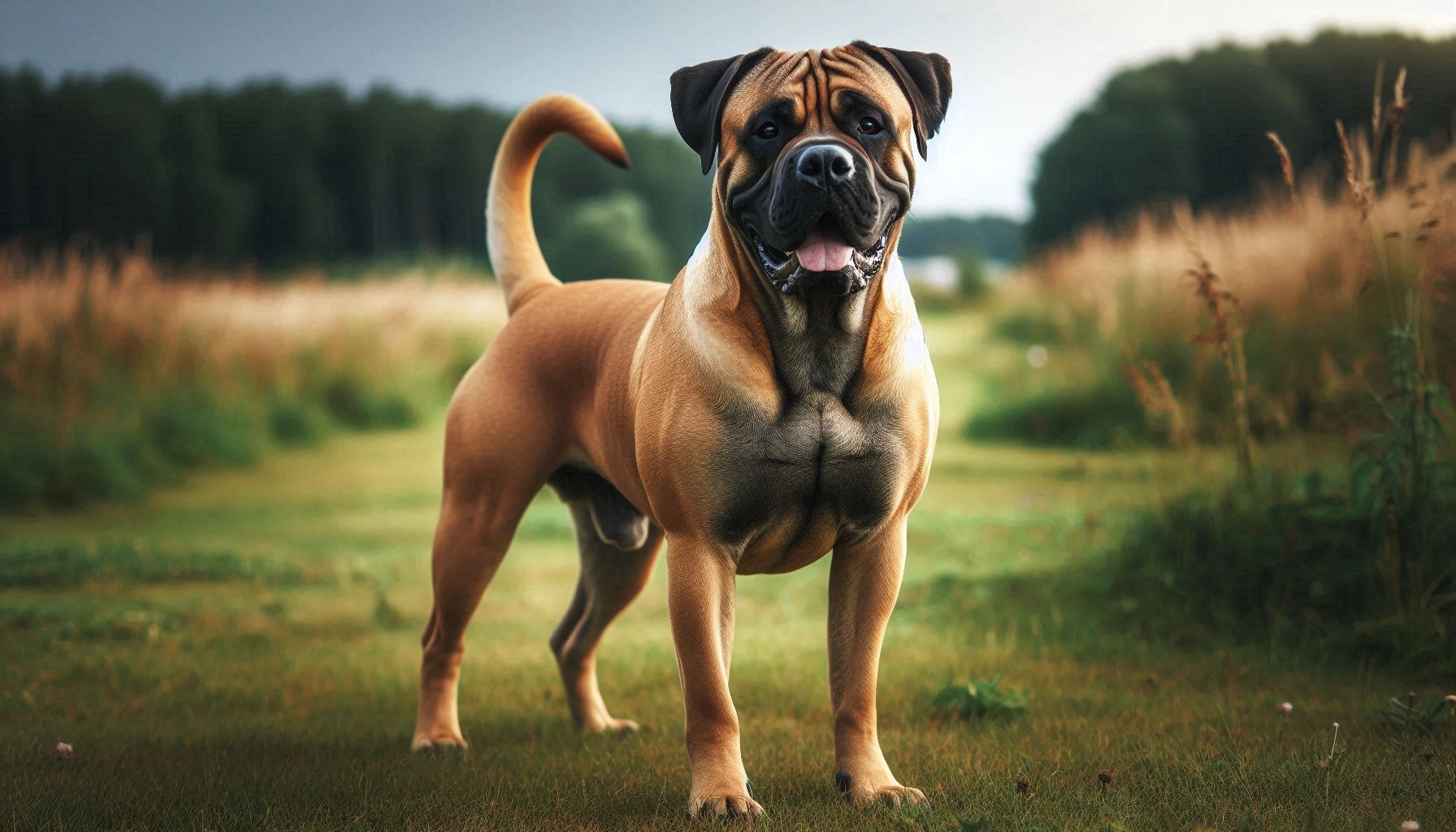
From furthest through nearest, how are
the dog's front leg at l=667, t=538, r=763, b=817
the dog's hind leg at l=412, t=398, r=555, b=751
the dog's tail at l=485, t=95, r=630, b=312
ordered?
the dog's tail at l=485, t=95, r=630, b=312 < the dog's hind leg at l=412, t=398, r=555, b=751 < the dog's front leg at l=667, t=538, r=763, b=817

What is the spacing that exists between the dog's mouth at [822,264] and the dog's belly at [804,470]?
0.29 metres

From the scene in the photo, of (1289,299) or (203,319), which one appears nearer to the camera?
(1289,299)

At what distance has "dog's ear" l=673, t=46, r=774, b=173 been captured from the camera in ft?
9.91

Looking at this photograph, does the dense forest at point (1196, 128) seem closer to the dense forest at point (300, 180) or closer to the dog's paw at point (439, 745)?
the dense forest at point (300, 180)

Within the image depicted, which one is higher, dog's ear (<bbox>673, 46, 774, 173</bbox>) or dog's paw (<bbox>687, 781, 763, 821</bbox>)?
dog's ear (<bbox>673, 46, 774, 173</bbox>)

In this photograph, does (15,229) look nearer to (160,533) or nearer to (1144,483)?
(160,533)

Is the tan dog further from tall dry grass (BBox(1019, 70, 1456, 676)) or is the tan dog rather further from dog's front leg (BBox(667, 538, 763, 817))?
tall dry grass (BBox(1019, 70, 1456, 676))

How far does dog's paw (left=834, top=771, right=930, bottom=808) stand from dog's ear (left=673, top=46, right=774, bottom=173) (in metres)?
1.64

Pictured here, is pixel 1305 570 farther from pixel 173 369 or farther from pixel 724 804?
pixel 173 369

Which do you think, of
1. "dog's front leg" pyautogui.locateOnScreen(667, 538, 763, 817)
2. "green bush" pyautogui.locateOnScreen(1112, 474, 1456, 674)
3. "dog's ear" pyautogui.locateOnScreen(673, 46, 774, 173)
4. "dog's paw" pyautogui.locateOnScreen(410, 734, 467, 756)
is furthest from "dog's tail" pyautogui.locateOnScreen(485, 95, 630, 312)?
"green bush" pyautogui.locateOnScreen(1112, 474, 1456, 674)

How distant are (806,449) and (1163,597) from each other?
116 inches

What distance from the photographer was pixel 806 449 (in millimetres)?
2896

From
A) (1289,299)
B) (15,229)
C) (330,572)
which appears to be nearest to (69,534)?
(330,572)

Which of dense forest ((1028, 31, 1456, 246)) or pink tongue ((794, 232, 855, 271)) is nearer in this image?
pink tongue ((794, 232, 855, 271))
